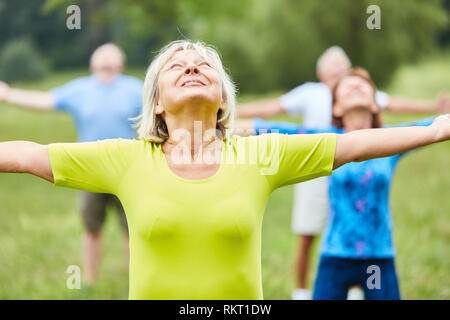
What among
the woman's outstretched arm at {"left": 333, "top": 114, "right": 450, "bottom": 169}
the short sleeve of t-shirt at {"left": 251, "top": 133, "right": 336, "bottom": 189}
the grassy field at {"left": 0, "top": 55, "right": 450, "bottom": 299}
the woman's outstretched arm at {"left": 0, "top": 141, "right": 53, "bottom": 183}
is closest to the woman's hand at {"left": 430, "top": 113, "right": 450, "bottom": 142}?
the woman's outstretched arm at {"left": 333, "top": 114, "right": 450, "bottom": 169}

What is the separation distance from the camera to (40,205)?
9.45 m

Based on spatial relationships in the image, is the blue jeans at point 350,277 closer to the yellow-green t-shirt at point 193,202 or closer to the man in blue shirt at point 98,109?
the yellow-green t-shirt at point 193,202

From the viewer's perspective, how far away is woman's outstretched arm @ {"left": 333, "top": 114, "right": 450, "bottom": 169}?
2.22m

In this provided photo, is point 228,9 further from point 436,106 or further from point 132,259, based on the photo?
point 132,259

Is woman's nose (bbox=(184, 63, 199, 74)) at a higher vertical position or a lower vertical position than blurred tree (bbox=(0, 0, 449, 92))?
lower

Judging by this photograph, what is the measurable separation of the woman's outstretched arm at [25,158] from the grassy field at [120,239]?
3.11 m

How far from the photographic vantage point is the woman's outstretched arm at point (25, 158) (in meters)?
2.15

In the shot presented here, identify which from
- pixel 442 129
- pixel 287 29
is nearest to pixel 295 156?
pixel 442 129

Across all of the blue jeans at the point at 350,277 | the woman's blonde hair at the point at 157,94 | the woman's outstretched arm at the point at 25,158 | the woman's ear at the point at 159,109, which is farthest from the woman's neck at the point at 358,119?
the woman's outstretched arm at the point at 25,158

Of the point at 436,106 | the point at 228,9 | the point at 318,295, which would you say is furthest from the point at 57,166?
the point at 228,9

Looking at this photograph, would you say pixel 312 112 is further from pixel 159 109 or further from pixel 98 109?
pixel 159 109

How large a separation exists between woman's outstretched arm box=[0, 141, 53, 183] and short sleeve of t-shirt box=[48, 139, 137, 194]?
0.03 m

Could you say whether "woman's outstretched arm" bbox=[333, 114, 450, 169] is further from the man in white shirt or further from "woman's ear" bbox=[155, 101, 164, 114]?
the man in white shirt

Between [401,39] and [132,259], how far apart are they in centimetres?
1790
